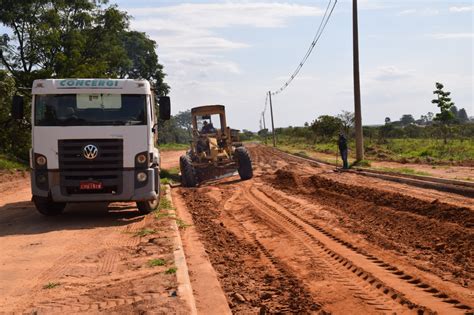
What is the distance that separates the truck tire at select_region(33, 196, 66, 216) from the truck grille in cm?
73

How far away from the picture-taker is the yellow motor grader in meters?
21.1

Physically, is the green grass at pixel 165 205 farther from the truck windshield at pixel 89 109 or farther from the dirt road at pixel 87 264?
the truck windshield at pixel 89 109

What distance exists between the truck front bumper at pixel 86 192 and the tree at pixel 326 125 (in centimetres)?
4431

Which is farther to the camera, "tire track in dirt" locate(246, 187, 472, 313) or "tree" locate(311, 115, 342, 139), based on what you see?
"tree" locate(311, 115, 342, 139)

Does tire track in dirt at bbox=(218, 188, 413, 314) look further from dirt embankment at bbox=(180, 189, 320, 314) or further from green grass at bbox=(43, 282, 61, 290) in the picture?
green grass at bbox=(43, 282, 61, 290)

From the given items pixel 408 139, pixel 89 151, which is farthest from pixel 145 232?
pixel 408 139

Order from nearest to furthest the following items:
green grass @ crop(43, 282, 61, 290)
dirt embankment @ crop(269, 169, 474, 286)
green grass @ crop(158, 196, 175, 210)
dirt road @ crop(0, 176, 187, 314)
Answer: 1. dirt road @ crop(0, 176, 187, 314)
2. green grass @ crop(43, 282, 61, 290)
3. dirt embankment @ crop(269, 169, 474, 286)
4. green grass @ crop(158, 196, 175, 210)

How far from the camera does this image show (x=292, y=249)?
8727 mm

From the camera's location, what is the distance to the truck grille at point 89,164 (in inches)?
440

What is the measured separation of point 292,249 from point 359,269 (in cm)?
168

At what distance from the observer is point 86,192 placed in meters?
11.3

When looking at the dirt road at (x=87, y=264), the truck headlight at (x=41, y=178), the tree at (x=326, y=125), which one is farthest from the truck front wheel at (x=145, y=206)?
the tree at (x=326, y=125)

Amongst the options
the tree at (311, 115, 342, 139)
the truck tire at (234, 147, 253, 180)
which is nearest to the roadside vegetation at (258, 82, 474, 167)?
the tree at (311, 115, 342, 139)

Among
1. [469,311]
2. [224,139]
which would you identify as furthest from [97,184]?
[224,139]
